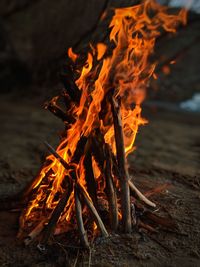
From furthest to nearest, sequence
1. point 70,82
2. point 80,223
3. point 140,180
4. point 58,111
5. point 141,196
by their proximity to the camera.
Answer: point 140,180 < point 141,196 < point 58,111 < point 70,82 < point 80,223

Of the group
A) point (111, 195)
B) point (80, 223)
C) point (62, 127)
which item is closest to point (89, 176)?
point (111, 195)

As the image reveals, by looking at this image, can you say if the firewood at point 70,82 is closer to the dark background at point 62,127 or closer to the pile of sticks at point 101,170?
the pile of sticks at point 101,170

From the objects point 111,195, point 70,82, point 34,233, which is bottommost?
point 34,233

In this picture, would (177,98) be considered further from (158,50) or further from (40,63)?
(40,63)

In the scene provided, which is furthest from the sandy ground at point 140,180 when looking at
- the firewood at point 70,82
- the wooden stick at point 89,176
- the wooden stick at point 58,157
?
the firewood at point 70,82

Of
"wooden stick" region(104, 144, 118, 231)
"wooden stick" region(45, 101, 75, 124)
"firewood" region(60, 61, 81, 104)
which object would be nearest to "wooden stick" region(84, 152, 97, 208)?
"wooden stick" region(104, 144, 118, 231)

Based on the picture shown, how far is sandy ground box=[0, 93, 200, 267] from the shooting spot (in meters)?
3.71

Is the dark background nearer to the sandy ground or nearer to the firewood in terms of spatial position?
the sandy ground

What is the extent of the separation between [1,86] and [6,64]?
Answer: 0.57 metres

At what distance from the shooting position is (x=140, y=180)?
5.20 meters

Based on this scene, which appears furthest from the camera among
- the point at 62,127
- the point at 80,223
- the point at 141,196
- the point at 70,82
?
the point at 62,127

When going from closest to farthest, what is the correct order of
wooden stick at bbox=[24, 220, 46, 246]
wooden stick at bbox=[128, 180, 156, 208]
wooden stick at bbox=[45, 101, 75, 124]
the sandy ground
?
the sandy ground < wooden stick at bbox=[24, 220, 46, 246] < wooden stick at bbox=[45, 101, 75, 124] < wooden stick at bbox=[128, 180, 156, 208]

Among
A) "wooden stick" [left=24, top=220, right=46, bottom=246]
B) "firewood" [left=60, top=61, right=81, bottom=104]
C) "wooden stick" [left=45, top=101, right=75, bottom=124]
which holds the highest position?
"firewood" [left=60, top=61, right=81, bottom=104]

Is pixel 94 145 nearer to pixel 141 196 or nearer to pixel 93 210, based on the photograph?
pixel 93 210
